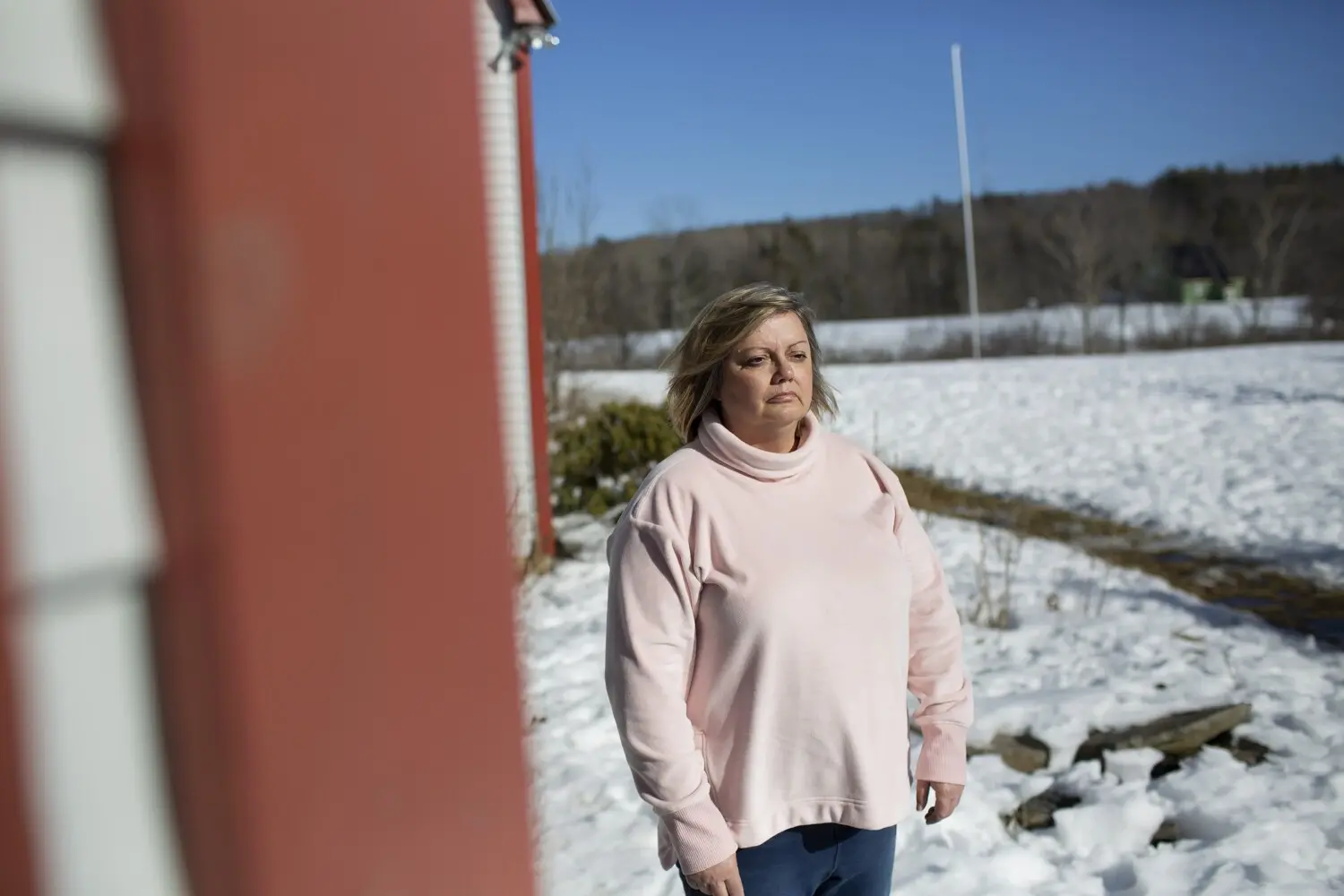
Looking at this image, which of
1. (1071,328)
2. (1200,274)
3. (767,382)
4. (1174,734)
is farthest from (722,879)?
(1200,274)

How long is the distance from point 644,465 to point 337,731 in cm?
845

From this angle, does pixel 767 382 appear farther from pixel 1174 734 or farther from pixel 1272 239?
pixel 1272 239

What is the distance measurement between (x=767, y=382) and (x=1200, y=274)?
171 feet

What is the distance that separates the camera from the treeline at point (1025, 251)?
39594 millimetres

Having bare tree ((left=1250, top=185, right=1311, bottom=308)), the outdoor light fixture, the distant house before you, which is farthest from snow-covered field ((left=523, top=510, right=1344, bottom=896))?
the distant house

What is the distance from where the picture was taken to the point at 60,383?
0.44 m

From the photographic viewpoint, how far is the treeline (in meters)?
39.6

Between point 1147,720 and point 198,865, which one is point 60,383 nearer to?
point 198,865

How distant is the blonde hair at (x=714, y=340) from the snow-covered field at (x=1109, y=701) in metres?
0.81

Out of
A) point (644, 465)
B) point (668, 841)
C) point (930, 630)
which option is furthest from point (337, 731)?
point (644, 465)

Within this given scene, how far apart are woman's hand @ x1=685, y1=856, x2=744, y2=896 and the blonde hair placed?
0.83 m

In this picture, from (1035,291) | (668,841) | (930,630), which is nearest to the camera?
(668,841)

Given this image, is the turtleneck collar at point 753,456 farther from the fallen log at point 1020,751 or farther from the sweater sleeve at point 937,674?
the fallen log at point 1020,751

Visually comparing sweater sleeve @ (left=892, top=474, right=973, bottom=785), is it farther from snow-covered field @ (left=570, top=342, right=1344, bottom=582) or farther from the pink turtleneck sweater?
snow-covered field @ (left=570, top=342, right=1344, bottom=582)
